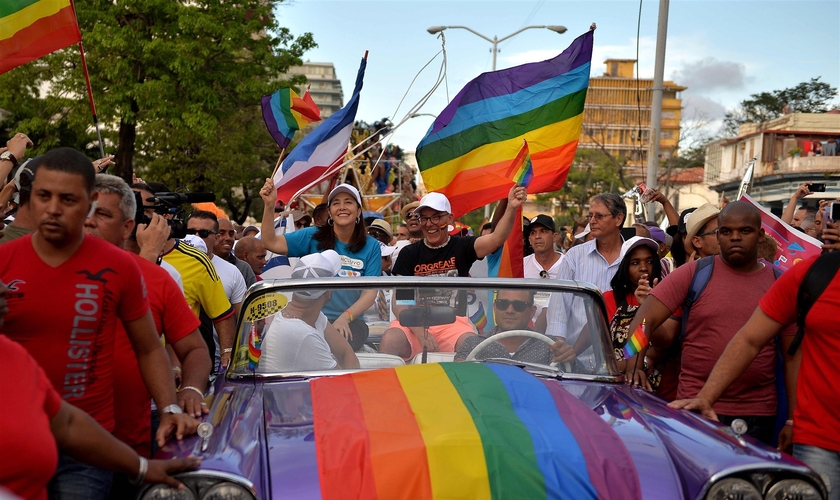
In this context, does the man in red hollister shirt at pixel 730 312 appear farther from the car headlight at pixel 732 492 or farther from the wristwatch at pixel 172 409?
the wristwatch at pixel 172 409

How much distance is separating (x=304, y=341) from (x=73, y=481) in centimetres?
159

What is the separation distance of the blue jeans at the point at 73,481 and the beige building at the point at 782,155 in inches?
1609

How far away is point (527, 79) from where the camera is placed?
8.65m

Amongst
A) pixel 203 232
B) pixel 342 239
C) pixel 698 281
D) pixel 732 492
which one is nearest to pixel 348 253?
pixel 342 239

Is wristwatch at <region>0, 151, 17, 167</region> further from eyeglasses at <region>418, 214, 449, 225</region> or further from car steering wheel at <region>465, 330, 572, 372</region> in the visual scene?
car steering wheel at <region>465, 330, 572, 372</region>

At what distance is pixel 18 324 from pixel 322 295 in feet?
5.69

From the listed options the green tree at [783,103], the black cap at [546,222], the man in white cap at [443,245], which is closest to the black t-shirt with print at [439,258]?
the man in white cap at [443,245]

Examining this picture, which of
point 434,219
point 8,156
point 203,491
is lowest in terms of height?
point 203,491

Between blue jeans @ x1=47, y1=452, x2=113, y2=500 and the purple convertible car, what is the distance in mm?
215

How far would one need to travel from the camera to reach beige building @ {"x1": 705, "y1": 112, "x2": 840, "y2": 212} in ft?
143

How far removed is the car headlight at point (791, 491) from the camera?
3148 mm

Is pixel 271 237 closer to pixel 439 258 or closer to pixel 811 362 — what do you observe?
pixel 439 258

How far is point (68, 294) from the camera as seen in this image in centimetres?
A: 309

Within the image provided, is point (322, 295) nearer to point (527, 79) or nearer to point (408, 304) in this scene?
point (408, 304)
